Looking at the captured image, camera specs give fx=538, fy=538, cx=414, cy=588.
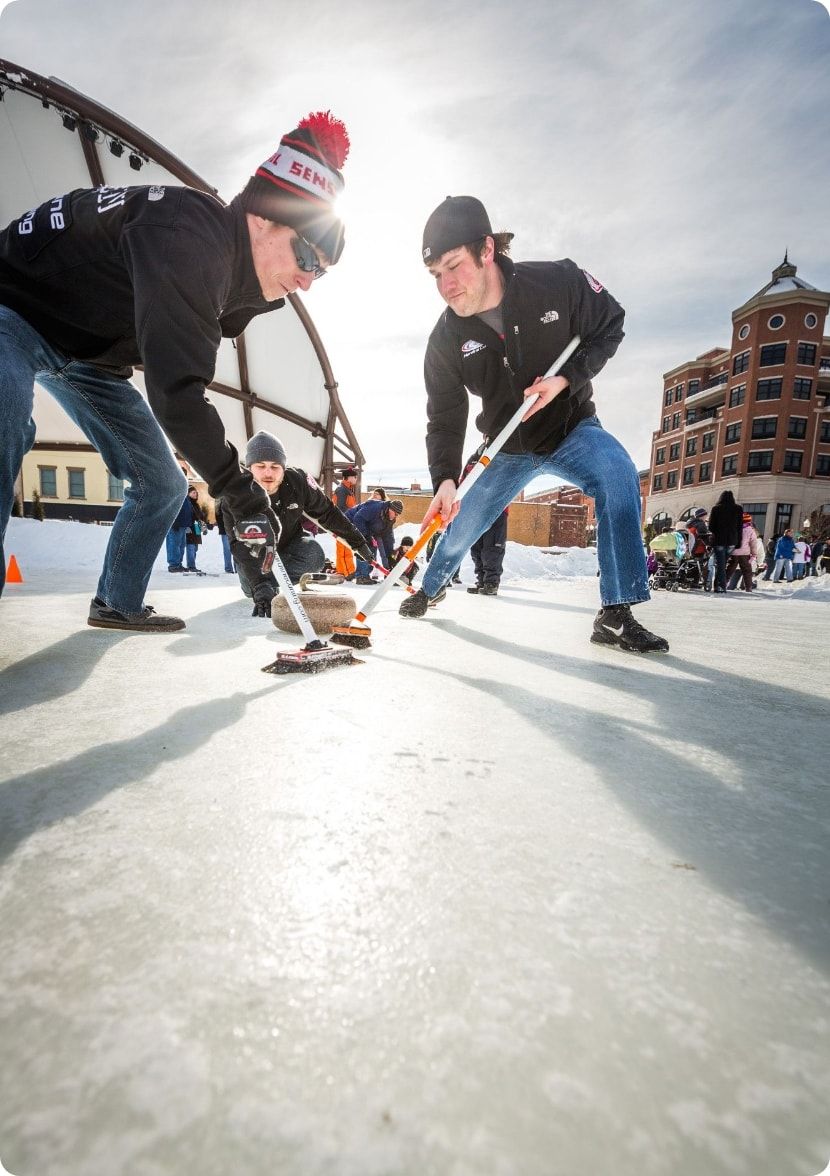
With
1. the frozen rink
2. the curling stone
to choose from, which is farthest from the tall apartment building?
the frozen rink

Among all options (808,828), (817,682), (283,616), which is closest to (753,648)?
(817,682)

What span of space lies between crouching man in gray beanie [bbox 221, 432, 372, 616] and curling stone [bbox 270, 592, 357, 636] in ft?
2.53

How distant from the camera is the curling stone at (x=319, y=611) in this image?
8.55 ft

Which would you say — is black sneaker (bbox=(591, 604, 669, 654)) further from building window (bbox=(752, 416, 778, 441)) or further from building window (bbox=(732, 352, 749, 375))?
building window (bbox=(732, 352, 749, 375))

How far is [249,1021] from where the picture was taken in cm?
43

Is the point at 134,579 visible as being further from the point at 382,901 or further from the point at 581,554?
the point at 581,554

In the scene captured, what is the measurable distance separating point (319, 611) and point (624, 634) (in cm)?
143

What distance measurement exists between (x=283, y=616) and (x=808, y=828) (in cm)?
219

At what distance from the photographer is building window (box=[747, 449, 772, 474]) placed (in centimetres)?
3294

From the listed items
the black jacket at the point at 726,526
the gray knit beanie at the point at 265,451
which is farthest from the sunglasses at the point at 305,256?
the black jacket at the point at 726,526

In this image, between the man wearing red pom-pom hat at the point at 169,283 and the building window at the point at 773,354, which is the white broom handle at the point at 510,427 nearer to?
the man wearing red pom-pom hat at the point at 169,283

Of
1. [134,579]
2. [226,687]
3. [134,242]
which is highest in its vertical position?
[134,242]

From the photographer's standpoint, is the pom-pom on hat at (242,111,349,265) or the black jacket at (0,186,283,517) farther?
the pom-pom on hat at (242,111,349,265)

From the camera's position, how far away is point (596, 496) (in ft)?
8.27
